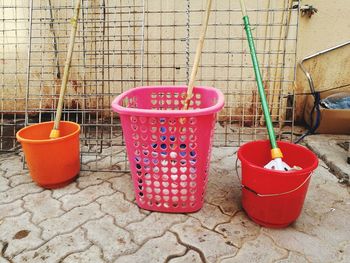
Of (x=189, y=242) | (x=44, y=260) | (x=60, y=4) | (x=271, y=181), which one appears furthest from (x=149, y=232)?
(x=60, y=4)

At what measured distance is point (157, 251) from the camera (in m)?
1.47

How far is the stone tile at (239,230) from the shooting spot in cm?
155

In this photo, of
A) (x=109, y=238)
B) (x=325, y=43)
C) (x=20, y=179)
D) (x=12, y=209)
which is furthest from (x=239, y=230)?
(x=325, y=43)

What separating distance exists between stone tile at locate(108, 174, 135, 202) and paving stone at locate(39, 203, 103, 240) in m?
0.20

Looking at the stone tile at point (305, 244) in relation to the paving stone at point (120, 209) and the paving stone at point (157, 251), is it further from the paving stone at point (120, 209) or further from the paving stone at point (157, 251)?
the paving stone at point (120, 209)

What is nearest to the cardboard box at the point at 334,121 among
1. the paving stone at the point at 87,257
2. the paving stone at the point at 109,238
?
the paving stone at the point at 109,238

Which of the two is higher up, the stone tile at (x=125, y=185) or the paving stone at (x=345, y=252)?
the stone tile at (x=125, y=185)

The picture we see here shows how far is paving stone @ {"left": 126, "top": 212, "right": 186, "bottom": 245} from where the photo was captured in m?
1.57

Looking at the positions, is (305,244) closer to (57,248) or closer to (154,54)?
(57,248)

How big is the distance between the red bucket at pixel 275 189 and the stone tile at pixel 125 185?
2.16ft

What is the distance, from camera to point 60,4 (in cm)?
285

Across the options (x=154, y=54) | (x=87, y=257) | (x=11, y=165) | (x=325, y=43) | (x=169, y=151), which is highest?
(x=325, y=43)

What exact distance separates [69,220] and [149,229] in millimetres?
422

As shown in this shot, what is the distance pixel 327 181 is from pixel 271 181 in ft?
2.70
